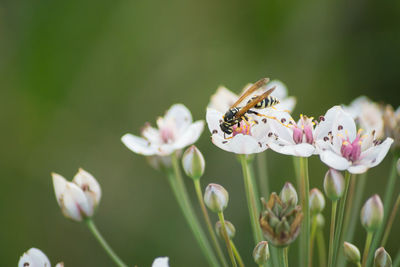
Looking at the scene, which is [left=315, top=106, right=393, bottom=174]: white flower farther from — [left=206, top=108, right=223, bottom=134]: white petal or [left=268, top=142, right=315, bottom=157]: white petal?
[left=206, top=108, right=223, bottom=134]: white petal

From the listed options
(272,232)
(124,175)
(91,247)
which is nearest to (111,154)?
(124,175)

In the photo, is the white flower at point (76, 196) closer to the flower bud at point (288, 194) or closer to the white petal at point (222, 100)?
the white petal at point (222, 100)

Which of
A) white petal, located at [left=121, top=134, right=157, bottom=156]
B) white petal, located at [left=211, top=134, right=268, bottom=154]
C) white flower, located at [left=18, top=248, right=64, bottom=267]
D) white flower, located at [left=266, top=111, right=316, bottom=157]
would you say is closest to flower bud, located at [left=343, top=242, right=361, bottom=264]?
white flower, located at [left=266, top=111, right=316, bottom=157]

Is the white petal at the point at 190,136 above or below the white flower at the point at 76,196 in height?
above

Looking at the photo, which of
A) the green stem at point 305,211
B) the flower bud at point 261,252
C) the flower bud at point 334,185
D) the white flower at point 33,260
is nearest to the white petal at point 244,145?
the green stem at point 305,211

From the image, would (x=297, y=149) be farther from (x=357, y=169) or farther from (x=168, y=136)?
(x=168, y=136)

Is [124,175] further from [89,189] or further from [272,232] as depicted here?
[272,232]

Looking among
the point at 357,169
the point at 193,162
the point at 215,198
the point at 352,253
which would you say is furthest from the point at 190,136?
the point at 352,253

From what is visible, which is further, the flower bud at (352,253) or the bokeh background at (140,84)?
the bokeh background at (140,84)
